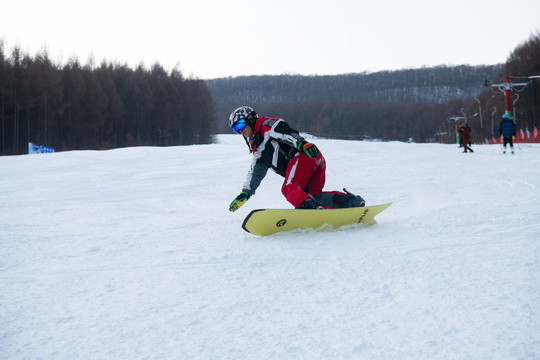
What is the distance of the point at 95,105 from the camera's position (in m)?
44.5

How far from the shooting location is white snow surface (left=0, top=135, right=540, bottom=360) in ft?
5.78

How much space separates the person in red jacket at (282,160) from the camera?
13.3 ft

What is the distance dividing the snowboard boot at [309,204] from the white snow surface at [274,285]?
361 mm

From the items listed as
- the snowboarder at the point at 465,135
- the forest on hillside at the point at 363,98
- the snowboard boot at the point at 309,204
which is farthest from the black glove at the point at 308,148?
the forest on hillside at the point at 363,98

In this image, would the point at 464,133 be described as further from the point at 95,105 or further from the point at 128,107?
the point at 128,107

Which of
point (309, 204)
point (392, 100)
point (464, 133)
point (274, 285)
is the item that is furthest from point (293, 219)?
point (392, 100)

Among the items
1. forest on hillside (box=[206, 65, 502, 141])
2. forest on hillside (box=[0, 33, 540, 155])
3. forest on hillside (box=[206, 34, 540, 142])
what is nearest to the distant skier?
forest on hillside (box=[0, 33, 540, 155])

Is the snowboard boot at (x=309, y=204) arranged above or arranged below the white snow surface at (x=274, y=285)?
above

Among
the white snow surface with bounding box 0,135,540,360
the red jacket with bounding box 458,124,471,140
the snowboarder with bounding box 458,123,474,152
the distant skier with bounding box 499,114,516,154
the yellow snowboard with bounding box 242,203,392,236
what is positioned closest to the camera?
the white snow surface with bounding box 0,135,540,360

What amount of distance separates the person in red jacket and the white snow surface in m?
0.41

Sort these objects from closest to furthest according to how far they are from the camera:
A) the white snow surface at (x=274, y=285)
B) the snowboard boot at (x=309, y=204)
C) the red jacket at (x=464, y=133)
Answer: the white snow surface at (x=274, y=285), the snowboard boot at (x=309, y=204), the red jacket at (x=464, y=133)

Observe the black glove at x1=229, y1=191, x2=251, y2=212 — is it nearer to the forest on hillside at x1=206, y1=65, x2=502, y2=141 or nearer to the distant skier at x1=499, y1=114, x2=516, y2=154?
the distant skier at x1=499, y1=114, x2=516, y2=154

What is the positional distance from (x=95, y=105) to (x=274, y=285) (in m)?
46.9

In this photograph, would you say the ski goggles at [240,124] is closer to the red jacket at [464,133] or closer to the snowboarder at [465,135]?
the snowboarder at [465,135]
